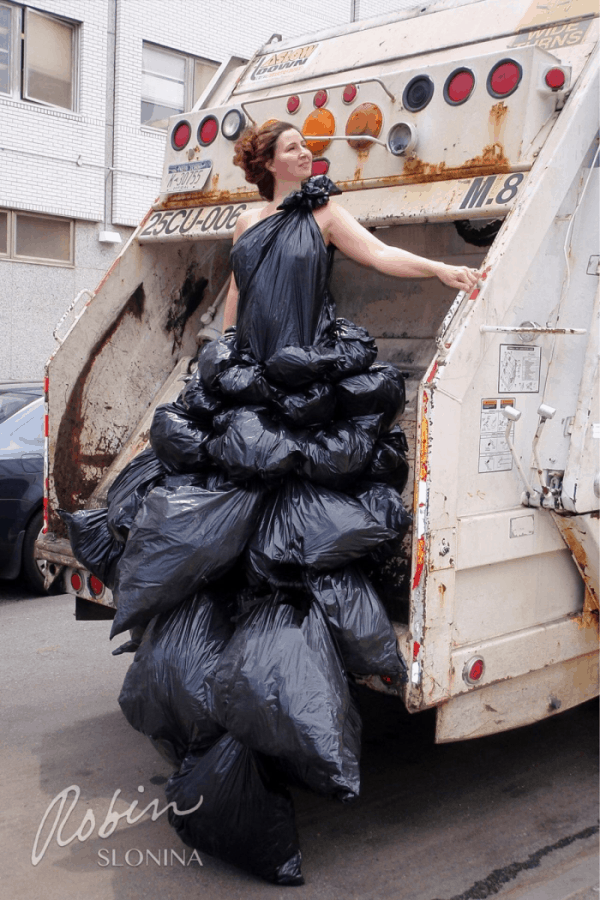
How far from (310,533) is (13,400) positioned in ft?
13.1

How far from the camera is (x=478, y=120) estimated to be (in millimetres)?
3260

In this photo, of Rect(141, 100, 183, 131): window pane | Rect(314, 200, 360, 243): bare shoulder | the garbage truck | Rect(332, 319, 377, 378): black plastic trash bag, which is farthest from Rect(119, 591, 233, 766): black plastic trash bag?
Rect(141, 100, 183, 131): window pane

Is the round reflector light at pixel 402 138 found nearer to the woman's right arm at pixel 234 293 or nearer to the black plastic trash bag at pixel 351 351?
the woman's right arm at pixel 234 293

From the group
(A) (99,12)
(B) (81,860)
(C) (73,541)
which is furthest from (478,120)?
(A) (99,12)

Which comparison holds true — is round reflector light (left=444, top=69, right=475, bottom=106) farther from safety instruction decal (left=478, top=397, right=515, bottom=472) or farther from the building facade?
the building facade

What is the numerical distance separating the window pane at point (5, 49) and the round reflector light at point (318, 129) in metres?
9.69

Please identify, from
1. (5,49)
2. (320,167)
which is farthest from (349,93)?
(5,49)

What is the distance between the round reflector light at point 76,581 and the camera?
3.96 m

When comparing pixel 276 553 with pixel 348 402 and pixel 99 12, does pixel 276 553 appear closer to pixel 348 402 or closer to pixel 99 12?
pixel 348 402

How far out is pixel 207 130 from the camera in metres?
4.12

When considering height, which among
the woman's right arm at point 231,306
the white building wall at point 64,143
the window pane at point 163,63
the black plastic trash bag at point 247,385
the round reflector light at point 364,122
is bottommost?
the black plastic trash bag at point 247,385

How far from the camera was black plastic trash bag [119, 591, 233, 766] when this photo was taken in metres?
2.83

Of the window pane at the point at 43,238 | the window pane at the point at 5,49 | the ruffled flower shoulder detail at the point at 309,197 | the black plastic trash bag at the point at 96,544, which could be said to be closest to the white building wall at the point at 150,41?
the window pane at the point at 43,238

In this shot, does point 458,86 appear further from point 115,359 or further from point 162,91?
point 162,91
